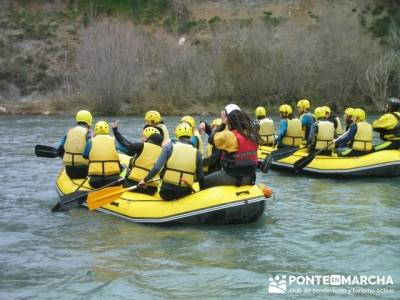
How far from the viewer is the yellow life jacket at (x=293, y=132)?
44.3 feet

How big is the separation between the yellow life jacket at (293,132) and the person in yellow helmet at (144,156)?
4941 millimetres

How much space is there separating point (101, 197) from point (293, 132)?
6.00 m

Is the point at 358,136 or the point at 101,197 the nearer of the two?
the point at 101,197

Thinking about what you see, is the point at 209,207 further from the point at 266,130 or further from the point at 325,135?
the point at 266,130

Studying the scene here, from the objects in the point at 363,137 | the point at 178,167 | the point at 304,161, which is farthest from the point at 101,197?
the point at 363,137

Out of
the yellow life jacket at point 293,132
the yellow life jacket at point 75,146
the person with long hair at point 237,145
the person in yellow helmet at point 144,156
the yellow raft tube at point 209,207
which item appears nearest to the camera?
the person with long hair at point 237,145

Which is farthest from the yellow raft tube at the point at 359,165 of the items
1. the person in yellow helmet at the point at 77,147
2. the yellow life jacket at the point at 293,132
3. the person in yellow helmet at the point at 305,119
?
the person in yellow helmet at the point at 77,147

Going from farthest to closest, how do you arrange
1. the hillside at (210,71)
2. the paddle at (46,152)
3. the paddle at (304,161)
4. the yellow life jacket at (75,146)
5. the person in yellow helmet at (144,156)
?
1. the hillside at (210,71)
2. the paddle at (304,161)
3. the paddle at (46,152)
4. the yellow life jacket at (75,146)
5. the person in yellow helmet at (144,156)

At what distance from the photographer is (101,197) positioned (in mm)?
8727

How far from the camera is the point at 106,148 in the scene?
931 cm

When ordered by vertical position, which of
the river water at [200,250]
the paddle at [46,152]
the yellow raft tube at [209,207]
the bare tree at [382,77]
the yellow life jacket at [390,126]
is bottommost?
the river water at [200,250]

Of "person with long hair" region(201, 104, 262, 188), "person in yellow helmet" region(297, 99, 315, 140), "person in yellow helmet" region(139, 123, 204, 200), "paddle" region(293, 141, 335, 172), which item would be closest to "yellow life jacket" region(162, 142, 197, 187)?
"person in yellow helmet" region(139, 123, 204, 200)

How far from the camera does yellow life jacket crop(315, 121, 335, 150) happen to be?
12727 millimetres

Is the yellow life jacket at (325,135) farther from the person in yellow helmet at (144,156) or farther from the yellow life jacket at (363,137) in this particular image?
the person in yellow helmet at (144,156)
